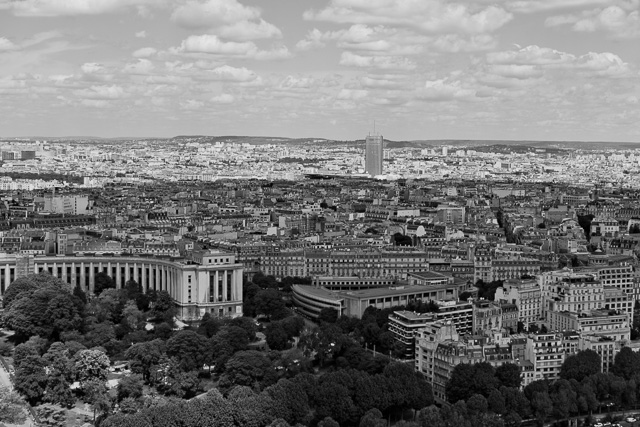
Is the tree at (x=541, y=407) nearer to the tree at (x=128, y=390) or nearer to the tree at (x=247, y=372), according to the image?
the tree at (x=247, y=372)

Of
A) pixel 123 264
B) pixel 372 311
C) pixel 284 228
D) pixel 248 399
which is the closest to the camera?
pixel 248 399

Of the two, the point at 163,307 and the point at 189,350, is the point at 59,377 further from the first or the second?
the point at 163,307

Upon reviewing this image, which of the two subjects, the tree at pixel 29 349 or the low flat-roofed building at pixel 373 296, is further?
the low flat-roofed building at pixel 373 296

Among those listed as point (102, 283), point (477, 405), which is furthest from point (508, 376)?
point (102, 283)

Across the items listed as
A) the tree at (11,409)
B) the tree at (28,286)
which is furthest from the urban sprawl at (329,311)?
the tree at (11,409)

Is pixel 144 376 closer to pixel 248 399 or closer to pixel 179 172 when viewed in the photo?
pixel 248 399

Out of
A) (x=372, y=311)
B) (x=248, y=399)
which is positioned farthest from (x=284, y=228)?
(x=248, y=399)

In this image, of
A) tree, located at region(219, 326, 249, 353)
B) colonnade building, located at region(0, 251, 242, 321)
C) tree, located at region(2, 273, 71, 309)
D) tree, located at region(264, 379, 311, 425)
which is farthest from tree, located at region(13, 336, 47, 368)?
tree, located at region(264, 379, 311, 425)
